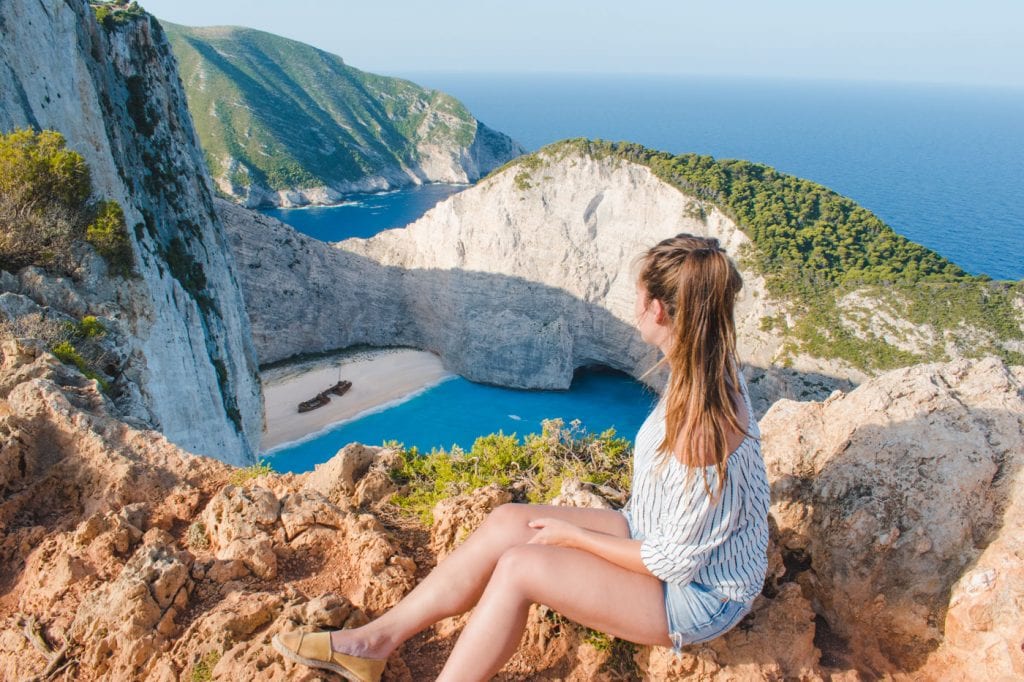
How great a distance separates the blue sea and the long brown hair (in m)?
5.12

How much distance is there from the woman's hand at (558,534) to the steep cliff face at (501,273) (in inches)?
1055

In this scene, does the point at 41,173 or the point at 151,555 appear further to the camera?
the point at 41,173

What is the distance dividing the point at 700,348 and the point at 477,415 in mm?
26921

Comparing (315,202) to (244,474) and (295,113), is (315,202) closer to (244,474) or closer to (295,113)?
(295,113)

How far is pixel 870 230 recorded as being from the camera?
88.1ft

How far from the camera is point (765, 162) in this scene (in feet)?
299

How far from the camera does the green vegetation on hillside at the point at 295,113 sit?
6725 centimetres

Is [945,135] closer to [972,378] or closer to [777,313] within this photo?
[777,313]

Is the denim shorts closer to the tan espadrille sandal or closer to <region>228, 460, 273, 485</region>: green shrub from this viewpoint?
the tan espadrille sandal

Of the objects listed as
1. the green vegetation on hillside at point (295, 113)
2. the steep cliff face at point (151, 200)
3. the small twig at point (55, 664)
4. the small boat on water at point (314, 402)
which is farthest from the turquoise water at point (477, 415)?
the green vegetation on hillside at point (295, 113)

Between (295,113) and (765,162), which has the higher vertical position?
(295,113)

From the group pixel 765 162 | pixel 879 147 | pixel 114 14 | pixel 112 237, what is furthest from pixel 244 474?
pixel 879 147

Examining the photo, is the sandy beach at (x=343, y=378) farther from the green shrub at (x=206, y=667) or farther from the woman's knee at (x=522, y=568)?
the woman's knee at (x=522, y=568)

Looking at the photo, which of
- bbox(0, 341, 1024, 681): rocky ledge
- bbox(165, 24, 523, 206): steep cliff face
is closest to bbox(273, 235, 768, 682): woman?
bbox(0, 341, 1024, 681): rocky ledge
